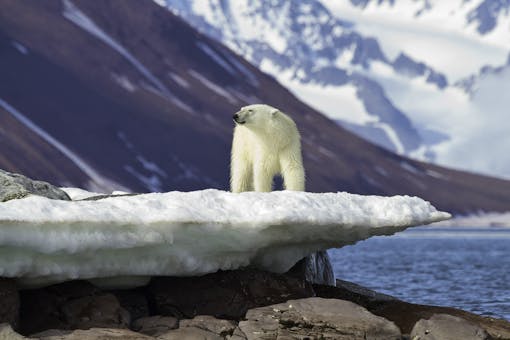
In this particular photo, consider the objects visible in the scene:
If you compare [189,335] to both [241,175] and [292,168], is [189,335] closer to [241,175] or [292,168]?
[292,168]

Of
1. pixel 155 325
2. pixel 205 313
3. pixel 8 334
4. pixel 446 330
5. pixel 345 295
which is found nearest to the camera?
pixel 8 334

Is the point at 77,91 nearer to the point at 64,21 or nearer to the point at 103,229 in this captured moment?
the point at 64,21

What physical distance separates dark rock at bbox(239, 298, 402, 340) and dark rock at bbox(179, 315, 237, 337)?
0.16 metres

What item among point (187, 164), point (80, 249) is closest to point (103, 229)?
point (80, 249)

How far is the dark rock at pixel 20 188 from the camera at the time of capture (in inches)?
567

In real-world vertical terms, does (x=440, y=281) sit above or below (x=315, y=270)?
above

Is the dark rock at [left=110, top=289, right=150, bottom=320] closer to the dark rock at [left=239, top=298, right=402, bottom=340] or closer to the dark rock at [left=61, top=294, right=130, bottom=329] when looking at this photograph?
the dark rock at [left=61, top=294, right=130, bottom=329]

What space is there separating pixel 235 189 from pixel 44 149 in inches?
3577

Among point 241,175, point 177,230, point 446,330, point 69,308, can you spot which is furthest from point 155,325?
point 241,175

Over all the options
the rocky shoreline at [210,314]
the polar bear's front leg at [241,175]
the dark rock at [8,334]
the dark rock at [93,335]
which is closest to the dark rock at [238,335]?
the rocky shoreline at [210,314]

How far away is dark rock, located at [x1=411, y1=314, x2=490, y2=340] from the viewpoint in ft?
44.5

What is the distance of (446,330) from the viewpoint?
13648mm

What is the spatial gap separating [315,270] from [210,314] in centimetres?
285

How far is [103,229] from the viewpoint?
42.4 feet
